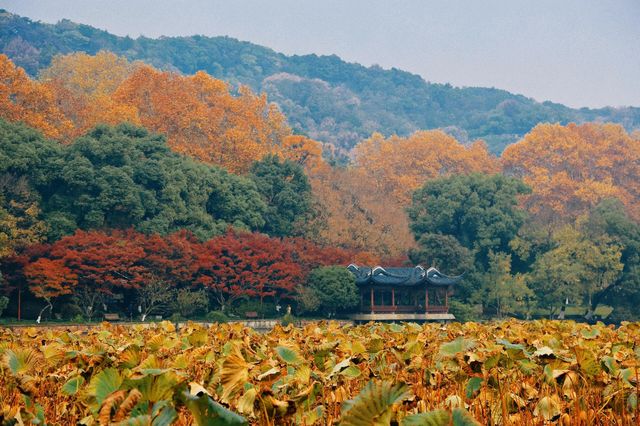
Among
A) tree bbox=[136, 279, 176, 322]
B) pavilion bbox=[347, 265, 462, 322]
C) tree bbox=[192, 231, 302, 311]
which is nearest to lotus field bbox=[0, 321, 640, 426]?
tree bbox=[136, 279, 176, 322]

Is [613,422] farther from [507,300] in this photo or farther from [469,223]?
[469,223]

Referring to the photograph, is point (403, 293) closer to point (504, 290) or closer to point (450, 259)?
point (450, 259)

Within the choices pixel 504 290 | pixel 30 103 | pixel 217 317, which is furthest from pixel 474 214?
pixel 30 103

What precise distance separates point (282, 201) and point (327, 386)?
118 ft

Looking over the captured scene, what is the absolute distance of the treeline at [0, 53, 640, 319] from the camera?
108 ft

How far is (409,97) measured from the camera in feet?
459

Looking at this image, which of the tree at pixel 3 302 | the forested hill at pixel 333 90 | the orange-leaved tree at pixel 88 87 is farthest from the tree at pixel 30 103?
the forested hill at pixel 333 90

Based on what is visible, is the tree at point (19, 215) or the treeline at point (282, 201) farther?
the treeline at point (282, 201)

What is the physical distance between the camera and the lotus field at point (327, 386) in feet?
11.2

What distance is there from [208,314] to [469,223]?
51.9ft

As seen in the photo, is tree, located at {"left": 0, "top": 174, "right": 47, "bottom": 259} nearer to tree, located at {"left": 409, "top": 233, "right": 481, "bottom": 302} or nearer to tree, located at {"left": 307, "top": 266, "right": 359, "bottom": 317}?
tree, located at {"left": 307, "top": 266, "right": 359, "bottom": 317}

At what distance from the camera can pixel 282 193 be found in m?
41.2

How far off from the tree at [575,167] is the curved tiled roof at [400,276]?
19.8 metres

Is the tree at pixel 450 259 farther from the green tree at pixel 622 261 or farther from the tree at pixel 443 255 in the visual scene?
the green tree at pixel 622 261
